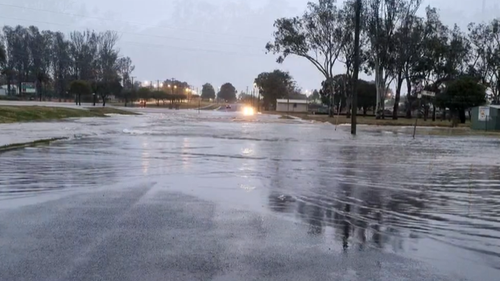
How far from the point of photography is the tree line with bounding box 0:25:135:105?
11944 cm

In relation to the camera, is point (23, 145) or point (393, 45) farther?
point (393, 45)

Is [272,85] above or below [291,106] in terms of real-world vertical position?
above

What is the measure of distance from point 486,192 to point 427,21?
204ft

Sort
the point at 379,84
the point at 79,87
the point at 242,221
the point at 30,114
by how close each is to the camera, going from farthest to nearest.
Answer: the point at 79,87 < the point at 379,84 < the point at 30,114 < the point at 242,221

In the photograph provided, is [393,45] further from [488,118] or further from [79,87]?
[79,87]

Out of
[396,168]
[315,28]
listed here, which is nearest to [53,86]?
[315,28]

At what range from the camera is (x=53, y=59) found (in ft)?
415

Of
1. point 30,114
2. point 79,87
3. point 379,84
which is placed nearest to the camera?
point 30,114

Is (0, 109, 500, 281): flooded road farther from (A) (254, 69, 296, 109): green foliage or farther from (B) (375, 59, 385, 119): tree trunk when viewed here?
(A) (254, 69, 296, 109): green foliage

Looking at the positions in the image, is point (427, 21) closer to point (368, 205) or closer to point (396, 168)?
point (396, 168)

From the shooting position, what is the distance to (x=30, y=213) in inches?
307

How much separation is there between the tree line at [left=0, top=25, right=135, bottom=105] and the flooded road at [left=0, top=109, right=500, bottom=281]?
109745 millimetres

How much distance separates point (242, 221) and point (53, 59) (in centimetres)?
13099

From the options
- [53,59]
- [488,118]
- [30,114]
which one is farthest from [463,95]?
[53,59]
